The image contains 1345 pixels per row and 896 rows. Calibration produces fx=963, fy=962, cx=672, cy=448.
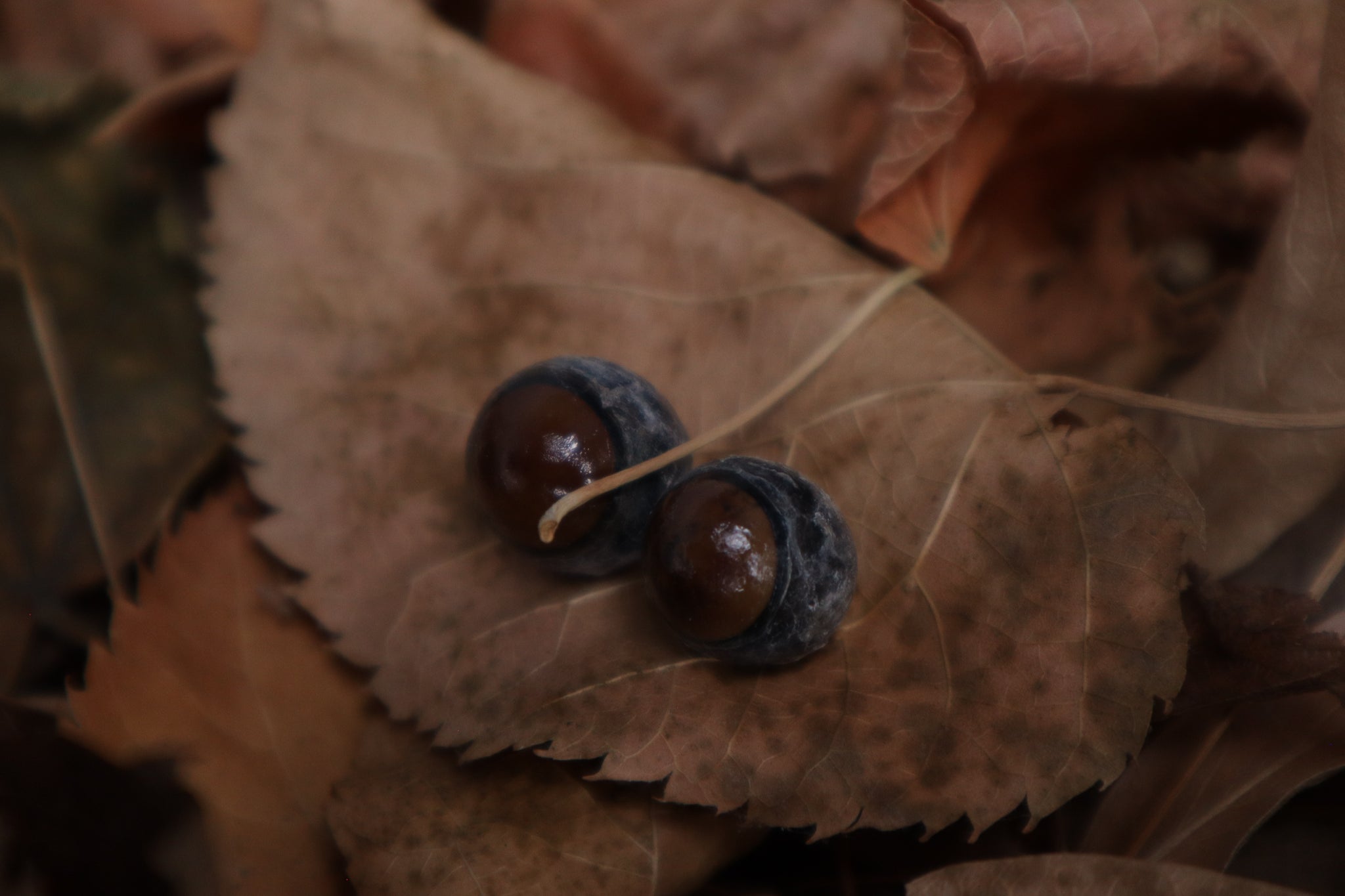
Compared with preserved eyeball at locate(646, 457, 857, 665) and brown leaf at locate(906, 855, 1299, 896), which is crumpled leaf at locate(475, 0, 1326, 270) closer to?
preserved eyeball at locate(646, 457, 857, 665)

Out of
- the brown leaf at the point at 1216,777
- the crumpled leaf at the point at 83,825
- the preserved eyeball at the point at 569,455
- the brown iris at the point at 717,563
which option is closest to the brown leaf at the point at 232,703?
the crumpled leaf at the point at 83,825

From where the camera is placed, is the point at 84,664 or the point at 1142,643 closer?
the point at 1142,643

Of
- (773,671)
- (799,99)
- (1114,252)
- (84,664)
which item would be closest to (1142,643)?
(773,671)

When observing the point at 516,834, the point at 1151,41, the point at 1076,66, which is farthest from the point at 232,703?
the point at 1151,41

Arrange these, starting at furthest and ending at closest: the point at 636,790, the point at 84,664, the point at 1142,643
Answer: the point at 84,664, the point at 636,790, the point at 1142,643

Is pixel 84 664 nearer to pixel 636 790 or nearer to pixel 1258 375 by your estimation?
pixel 636 790

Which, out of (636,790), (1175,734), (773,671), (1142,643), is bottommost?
(636,790)
